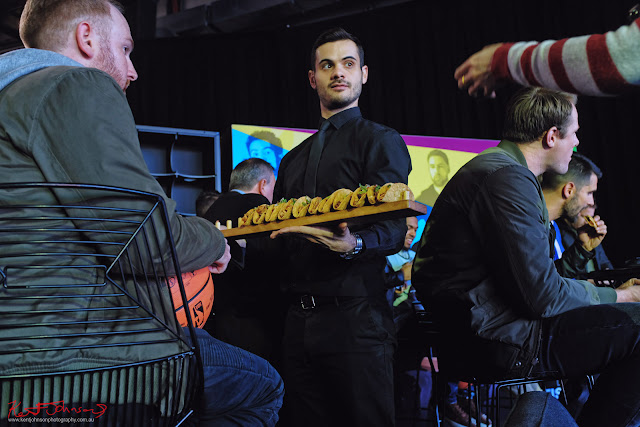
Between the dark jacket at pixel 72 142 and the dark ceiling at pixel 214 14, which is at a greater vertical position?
the dark ceiling at pixel 214 14

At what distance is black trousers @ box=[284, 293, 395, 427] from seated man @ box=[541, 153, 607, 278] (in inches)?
55.1

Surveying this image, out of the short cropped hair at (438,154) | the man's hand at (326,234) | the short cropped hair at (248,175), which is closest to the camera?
the man's hand at (326,234)

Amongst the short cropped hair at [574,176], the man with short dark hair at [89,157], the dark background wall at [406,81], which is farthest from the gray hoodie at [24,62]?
the dark background wall at [406,81]

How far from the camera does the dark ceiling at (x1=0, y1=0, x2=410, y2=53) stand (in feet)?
23.2

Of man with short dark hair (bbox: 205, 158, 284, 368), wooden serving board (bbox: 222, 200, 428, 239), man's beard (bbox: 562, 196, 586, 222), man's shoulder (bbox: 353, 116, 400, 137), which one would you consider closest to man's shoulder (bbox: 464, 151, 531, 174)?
man's shoulder (bbox: 353, 116, 400, 137)

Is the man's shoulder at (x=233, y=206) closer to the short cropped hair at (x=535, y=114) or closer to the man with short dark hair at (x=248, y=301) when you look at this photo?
the man with short dark hair at (x=248, y=301)

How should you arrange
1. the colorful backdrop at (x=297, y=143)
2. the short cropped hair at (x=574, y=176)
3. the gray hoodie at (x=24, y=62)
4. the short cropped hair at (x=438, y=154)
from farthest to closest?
the short cropped hair at (x=438, y=154)
the colorful backdrop at (x=297, y=143)
the short cropped hair at (x=574, y=176)
the gray hoodie at (x=24, y=62)

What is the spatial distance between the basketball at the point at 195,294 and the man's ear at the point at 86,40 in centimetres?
61

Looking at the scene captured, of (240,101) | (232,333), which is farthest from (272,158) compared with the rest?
(232,333)

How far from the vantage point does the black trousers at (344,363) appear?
75.0 inches

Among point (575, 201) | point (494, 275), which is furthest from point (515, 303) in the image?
point (575, 201)

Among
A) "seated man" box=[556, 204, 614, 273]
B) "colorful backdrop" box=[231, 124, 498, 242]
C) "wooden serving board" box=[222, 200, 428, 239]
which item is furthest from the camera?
"colorful backdrop" box=[231, 124, 498, 242]

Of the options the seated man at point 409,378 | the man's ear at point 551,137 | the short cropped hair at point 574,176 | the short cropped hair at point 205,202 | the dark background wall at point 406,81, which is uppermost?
the dark background wall at point 406,81

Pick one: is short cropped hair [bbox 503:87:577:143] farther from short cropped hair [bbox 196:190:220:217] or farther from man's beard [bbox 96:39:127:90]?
short cropped hair [bbox 196:190:220:217]
